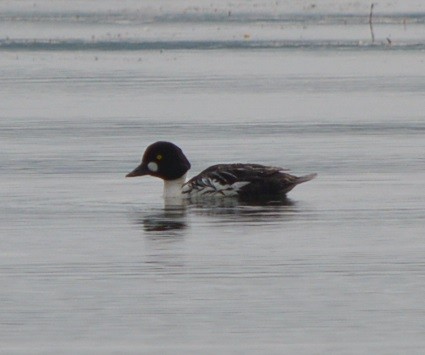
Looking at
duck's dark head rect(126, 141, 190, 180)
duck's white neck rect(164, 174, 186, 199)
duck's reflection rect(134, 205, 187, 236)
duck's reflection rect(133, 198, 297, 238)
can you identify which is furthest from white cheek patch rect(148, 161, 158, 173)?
duck's reflection rect(134, 205, 187, 236)

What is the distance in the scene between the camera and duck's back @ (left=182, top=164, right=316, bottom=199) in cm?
1462

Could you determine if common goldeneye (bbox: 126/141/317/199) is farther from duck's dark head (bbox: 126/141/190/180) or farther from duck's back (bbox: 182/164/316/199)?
duck's dark head (bbox: 126/141/190/180)

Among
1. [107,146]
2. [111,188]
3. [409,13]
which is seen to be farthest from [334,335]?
[409,13]

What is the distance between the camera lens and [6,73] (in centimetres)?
3231

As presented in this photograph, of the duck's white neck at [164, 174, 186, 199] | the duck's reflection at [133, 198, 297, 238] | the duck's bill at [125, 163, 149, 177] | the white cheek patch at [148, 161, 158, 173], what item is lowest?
the duck's reflection at [133, 198, 297, 238]

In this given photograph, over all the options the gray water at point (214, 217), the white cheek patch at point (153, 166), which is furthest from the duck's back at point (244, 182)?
→ the white cheek patch at point (153, 166)

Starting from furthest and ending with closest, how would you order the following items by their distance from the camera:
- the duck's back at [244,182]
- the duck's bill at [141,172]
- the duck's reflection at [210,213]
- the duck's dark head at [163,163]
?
the duck's bill at [141,172]
the duck's dark head at [163,163]
the duck's back at [244,182]
the duck's reflection at [210,213]

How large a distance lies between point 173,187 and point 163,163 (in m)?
0.30

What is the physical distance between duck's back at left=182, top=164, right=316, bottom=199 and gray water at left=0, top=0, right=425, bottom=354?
168mm

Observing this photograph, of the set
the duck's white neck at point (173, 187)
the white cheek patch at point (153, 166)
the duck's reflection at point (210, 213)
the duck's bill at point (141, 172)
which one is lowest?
the duck's reflection at point (210, 213)

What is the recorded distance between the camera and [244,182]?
48.0 feet

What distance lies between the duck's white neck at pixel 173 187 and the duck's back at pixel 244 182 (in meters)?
0.19

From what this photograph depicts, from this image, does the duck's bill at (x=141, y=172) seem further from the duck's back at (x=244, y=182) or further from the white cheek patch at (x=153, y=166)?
the duck's back at (x=244, y=182)

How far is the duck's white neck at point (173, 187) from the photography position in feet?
48.6
